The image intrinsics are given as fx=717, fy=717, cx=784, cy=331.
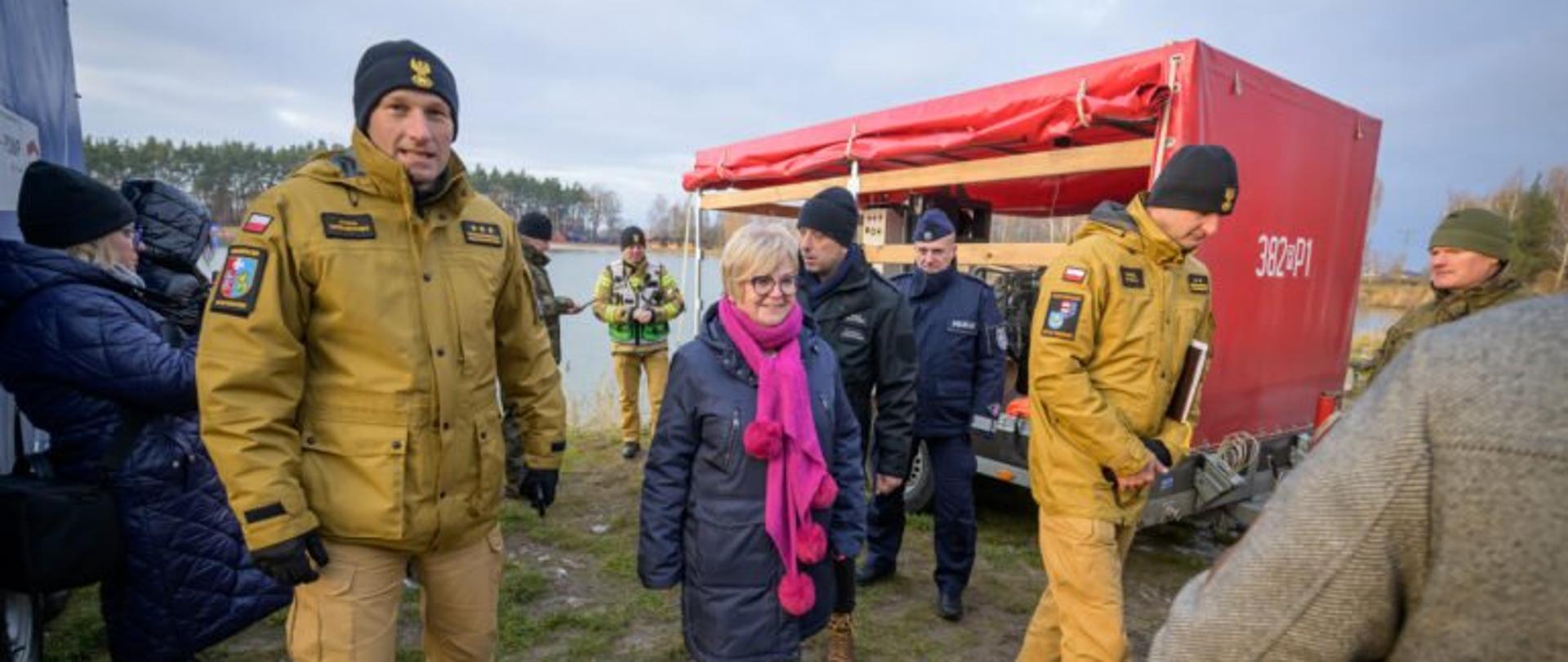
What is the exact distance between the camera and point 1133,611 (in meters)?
3.80

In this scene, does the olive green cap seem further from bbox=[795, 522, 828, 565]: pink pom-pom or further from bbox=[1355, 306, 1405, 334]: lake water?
bbox=[1355, 306, 1405, 334]: lake water

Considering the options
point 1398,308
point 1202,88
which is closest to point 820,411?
point 1202,88

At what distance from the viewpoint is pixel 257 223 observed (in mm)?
1700

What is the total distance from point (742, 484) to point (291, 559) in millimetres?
1102

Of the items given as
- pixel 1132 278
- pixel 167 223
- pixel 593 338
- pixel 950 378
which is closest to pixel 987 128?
pixel 950 378

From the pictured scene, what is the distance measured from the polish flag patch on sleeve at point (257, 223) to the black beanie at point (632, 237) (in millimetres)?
4788

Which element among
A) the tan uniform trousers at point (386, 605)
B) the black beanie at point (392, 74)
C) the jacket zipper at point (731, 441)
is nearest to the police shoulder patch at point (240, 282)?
the black beanie at point (392, 74)

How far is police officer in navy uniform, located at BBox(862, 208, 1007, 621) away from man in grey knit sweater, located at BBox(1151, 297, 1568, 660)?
9.42 feet

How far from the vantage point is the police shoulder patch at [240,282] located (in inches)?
65.0

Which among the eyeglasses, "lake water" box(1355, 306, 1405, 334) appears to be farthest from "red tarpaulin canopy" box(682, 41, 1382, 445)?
"lake water" box(1355, 306, 1405, 334)

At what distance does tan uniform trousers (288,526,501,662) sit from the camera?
5.87ft

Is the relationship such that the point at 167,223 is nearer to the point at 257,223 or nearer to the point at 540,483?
the point at 257,223

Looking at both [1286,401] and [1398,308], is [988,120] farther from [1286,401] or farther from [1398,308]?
[1398,308]

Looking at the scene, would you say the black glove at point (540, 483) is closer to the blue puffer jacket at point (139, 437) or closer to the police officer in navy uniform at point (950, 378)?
the blue puffer jacket at point (139, 437)
